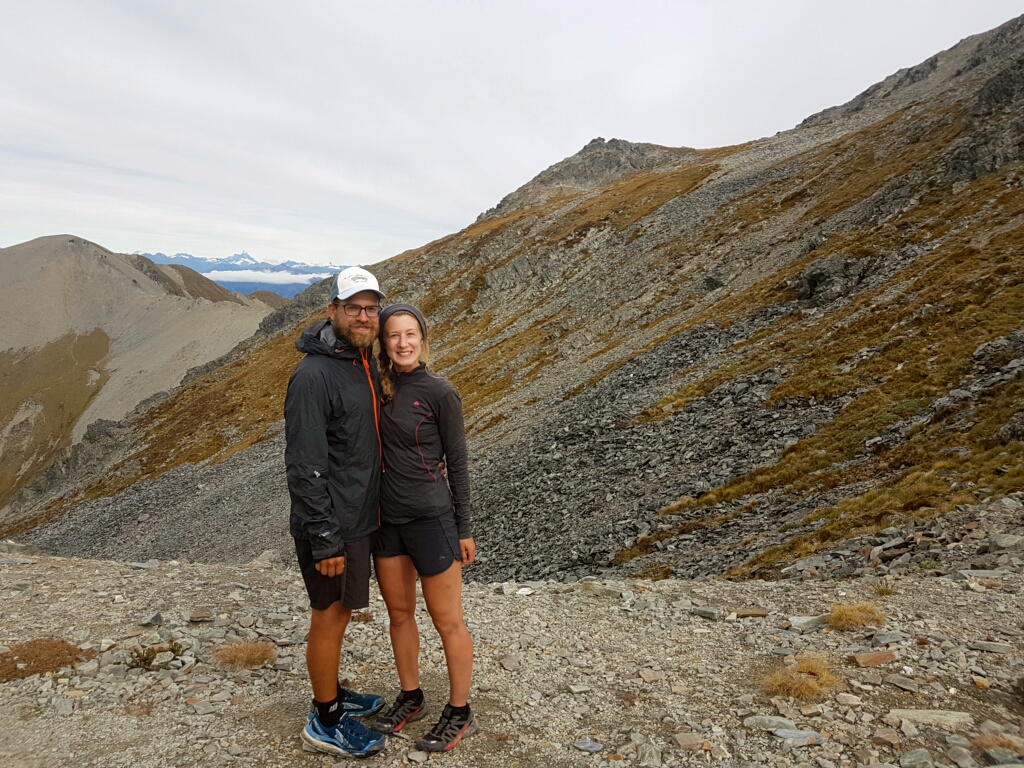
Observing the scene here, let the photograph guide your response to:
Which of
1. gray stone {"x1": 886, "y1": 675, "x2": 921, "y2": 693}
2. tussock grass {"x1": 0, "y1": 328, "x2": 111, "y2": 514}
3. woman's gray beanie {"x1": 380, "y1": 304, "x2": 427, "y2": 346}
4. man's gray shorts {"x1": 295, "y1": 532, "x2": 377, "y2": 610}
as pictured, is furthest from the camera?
tussock grass {"x1": 0, "y1": 328, "x2": 111, "y2": 514}

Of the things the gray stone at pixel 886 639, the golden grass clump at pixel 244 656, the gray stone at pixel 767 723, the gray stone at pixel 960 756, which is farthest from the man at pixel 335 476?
the gray stone at pixel 886 639

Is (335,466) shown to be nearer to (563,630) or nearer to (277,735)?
(277,735)

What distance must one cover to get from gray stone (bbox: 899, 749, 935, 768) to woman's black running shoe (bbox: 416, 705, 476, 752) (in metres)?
4.38

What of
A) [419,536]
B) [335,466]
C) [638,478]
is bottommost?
[638,478]

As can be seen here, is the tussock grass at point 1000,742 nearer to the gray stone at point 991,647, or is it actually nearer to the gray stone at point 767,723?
the gray stone at point 767,723

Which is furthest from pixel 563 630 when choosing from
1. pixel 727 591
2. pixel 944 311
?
pixel 944 311

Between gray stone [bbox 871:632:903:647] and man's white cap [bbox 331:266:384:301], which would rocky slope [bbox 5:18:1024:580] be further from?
man's white cap [bbox 331:266:384:301]

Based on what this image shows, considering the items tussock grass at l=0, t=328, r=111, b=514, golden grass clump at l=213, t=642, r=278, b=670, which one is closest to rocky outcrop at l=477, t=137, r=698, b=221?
golden grass clump at l=213, t=642, r=278, b=670

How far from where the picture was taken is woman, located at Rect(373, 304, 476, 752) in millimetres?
5793

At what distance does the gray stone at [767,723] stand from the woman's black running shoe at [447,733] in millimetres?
3184

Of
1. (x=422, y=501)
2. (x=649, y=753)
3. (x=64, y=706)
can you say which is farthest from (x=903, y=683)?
(x=64, y=706)

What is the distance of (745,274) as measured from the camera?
157ft

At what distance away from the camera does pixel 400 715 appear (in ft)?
20.8

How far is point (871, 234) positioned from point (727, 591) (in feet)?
126
